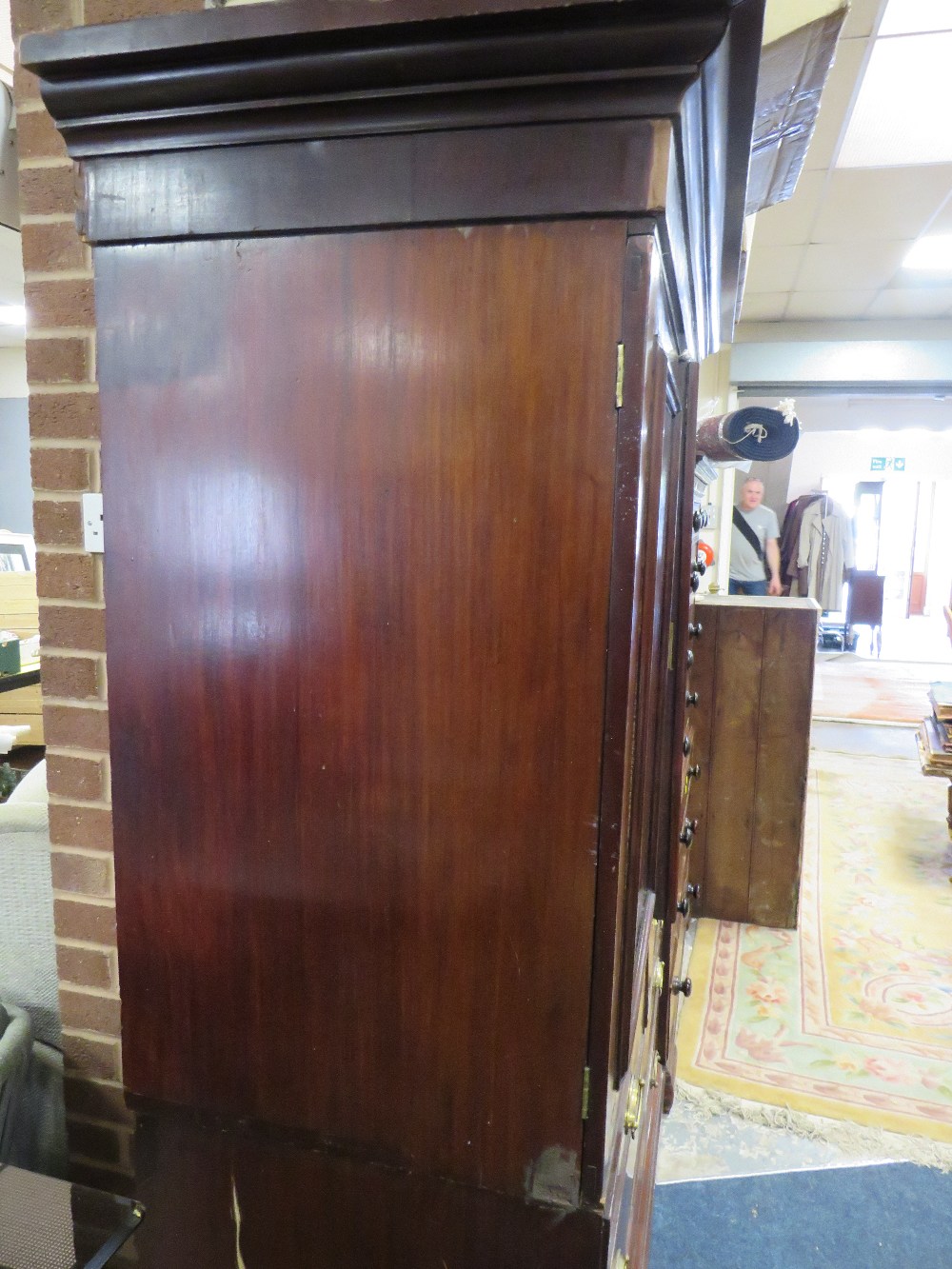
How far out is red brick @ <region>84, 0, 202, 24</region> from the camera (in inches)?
44.5

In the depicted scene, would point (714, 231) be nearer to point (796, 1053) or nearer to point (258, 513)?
point (258, 513)

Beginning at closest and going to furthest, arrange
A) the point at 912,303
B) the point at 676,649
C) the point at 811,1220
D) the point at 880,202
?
the point at 676,649, the point at 811,1220, the point at 880,202, the point at 912,303

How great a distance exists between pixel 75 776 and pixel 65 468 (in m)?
0.46

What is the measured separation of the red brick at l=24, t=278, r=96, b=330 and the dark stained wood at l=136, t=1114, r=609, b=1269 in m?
1.11

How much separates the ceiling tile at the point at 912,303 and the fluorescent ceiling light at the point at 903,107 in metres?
2.11

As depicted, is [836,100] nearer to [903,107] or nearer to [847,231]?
[903,107]

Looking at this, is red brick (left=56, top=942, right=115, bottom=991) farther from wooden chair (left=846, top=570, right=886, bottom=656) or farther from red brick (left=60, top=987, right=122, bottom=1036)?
wooden chair (left=846, top=570, right=886, bottom=656)

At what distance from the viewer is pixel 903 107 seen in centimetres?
337

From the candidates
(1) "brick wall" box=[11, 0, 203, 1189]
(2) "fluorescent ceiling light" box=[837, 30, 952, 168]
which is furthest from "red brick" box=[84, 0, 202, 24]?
(2) "fluorescent ceiling light" box=[837, 30, 952, 168]

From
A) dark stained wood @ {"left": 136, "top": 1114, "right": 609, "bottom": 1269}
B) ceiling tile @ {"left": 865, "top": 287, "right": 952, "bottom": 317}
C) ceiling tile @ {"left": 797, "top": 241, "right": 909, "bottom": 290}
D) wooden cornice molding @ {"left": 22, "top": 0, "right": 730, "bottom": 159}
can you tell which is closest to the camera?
wooden cornice molding @ {"left": 22, "top": 0, "right": 730, "bottom": 159}

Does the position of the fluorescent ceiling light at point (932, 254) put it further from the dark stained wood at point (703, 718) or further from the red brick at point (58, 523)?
the red brick at point (58, 523)

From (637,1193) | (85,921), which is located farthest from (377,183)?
(637,1193)

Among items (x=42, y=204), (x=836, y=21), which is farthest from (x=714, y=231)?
(x=42, y=204)

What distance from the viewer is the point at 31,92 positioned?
1176 millimetres
